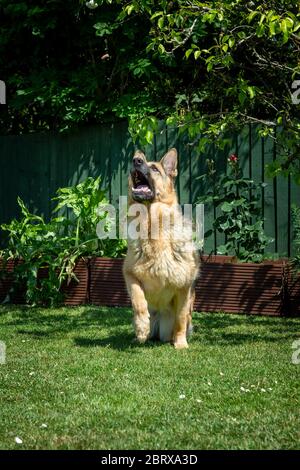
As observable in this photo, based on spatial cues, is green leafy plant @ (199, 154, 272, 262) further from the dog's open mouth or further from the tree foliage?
the dog's open mouth

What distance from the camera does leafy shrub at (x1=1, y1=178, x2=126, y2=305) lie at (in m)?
8.86

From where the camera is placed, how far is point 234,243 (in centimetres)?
879

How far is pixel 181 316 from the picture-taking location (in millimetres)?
6414

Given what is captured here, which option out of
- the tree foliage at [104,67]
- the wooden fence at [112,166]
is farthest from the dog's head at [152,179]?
the tree foliage at [104,67]

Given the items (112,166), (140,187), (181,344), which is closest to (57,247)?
(112,166)

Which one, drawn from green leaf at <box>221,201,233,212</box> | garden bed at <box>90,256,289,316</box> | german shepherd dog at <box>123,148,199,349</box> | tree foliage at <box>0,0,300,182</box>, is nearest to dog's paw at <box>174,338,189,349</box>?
german shepherd dog at <box>123,148,199,349</box>

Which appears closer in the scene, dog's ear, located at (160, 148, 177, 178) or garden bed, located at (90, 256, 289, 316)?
dog's ear, located at (160, 148, 177, 178)

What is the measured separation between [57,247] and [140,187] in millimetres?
3021

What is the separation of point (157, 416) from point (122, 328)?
121 inches

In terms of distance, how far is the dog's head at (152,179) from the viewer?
20.6 feet

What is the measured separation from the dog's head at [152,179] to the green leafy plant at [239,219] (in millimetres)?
1807

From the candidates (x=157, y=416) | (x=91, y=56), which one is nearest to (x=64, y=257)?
(x=91, y=56)
